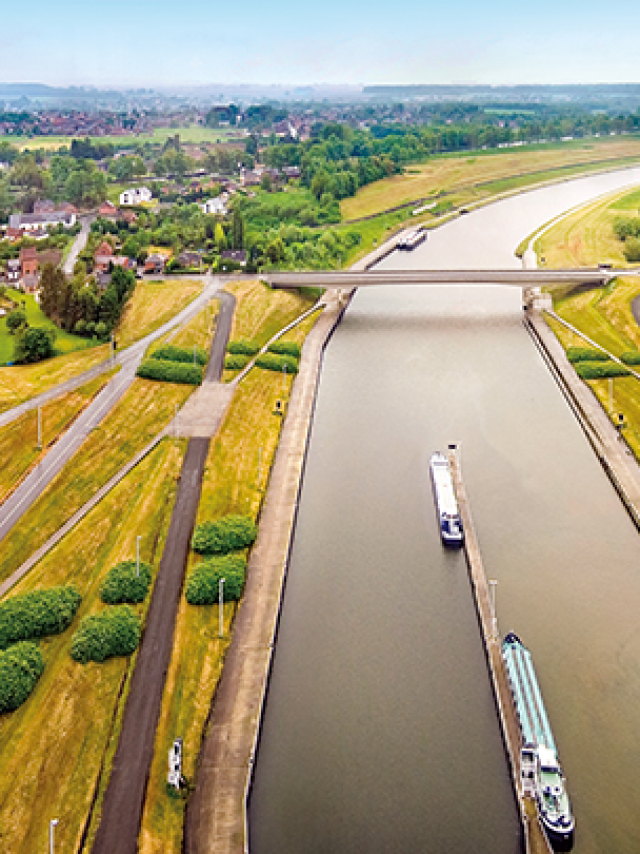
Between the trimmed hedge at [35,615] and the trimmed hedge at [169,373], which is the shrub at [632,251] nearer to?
the trimmed hedge at [169,373]

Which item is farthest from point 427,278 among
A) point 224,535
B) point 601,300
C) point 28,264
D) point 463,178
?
point 463,178

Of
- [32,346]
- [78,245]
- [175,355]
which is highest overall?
[78,245]

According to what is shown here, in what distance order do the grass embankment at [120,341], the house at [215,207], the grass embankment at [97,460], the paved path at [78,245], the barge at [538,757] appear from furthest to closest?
the house at [215,207] < the paved path at [78,245] < the grass embankment at [120,341] < the grass embankment at [97,460] < the barge at [538,757]

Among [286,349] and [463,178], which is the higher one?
[463,178]

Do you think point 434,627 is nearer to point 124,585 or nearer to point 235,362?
point 124,585

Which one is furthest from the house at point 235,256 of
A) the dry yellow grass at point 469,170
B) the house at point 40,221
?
the dry yellow grass at point 469,170

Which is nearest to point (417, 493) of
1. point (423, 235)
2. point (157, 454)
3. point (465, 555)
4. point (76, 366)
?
point (465, 555)

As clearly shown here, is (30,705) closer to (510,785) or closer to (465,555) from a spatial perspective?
(510,785)

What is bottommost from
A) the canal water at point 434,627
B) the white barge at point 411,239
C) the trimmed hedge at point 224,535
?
the canal water at point 434,627
